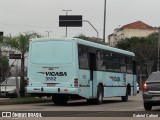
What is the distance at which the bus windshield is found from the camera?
25672 mm

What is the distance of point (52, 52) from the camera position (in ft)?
84.7

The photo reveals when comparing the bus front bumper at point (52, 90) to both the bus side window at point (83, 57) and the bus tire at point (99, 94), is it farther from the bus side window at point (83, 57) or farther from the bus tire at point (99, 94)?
the bus tire at point (99, 94)

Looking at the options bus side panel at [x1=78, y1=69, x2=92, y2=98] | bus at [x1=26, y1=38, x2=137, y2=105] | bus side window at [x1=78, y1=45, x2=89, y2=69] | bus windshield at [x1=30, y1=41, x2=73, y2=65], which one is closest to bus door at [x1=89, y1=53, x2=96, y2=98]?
bus at [x1=26, y1=38, x2=137, y2=105]

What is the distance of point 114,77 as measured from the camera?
3095cm

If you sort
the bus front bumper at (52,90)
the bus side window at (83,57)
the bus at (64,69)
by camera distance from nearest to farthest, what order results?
the bus front bumper at (52,90) → the bus at (64,69) → the bus side window at (83,57)

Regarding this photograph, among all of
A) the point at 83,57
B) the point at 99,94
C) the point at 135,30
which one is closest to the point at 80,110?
the point at 83,57

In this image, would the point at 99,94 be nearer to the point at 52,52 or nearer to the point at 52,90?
the point at 52,90

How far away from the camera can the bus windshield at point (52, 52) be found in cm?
2567

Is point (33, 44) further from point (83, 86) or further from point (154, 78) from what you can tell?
point (154, 78)

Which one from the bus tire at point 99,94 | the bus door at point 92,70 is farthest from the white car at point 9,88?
the bus door at point 92,70

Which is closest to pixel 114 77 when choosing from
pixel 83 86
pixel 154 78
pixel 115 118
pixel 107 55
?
pixel 107 55

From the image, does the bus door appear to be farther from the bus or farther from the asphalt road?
the asphalt road

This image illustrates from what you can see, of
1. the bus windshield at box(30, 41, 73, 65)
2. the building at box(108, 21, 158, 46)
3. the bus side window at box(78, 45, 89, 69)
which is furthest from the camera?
the building at box(108, 21, 158, 46)

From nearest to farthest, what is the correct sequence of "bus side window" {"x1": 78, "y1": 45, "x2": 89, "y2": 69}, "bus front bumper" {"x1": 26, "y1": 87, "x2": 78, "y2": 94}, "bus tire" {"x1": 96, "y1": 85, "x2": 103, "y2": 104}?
"bus front bumper" {"x1": 26, "y1": 87, "x2": 78, "y2": 94}
"bus side window" {"x1": 78, "y1": 45, "x2": 89, "y2": 69}
"bus tire" {"x1": 96, "y1": 85, "x2": 103, "y2": 104}
